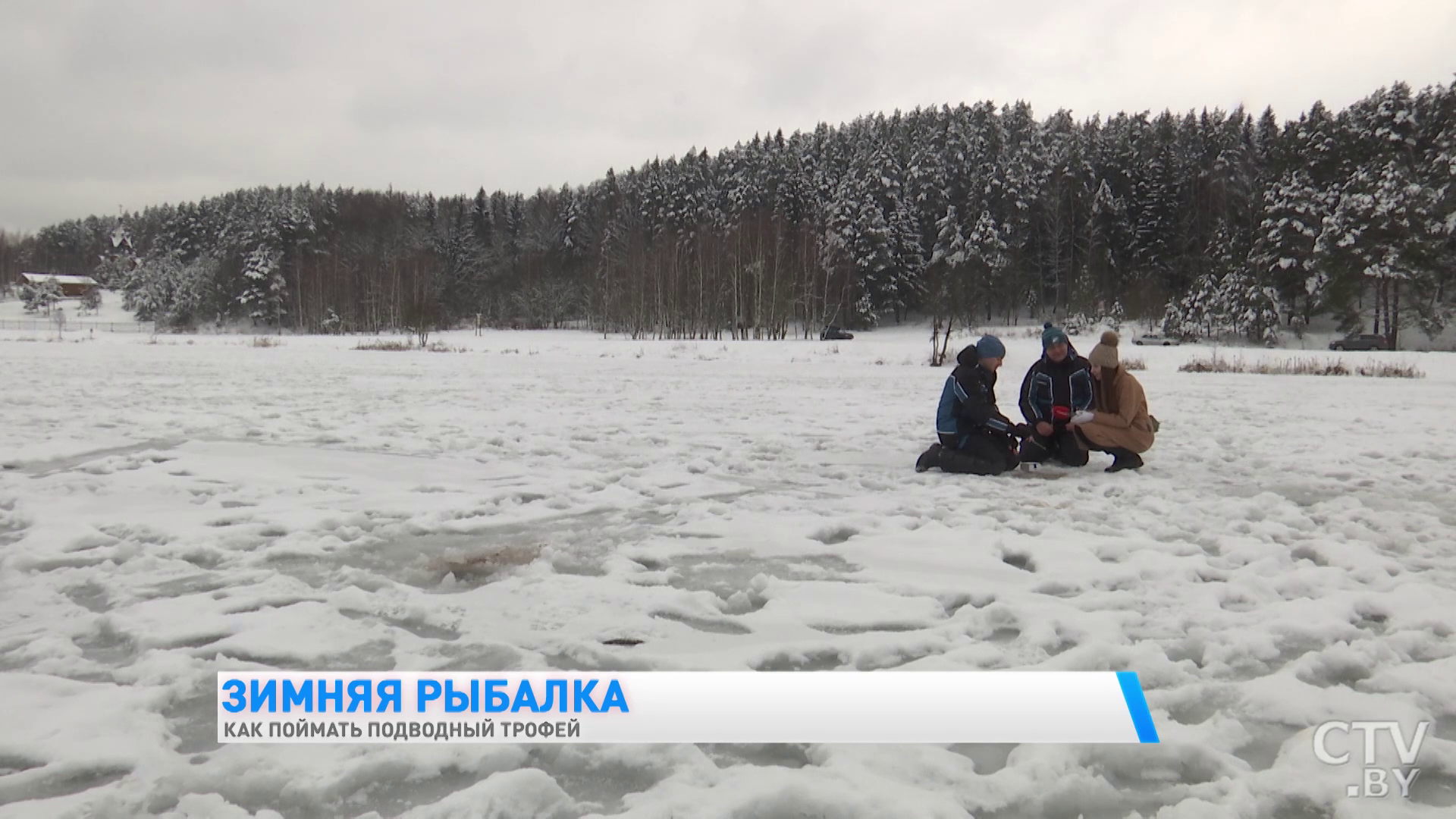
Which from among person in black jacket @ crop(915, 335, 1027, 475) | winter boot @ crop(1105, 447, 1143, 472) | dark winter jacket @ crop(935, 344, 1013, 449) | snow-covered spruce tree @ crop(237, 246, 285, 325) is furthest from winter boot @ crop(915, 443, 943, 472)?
snow-covered spruce tree @ crop(237, 246, 285, 325)

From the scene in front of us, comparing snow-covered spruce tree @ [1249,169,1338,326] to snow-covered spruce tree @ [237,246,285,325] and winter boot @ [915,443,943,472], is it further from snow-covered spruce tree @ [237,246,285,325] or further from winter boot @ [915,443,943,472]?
snow-covered spruce tree @ [237,246,285,325]

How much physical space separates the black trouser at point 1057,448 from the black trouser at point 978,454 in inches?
5.3

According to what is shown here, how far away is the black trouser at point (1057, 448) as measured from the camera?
625cm

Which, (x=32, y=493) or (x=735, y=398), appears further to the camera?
(x=735, y=398)

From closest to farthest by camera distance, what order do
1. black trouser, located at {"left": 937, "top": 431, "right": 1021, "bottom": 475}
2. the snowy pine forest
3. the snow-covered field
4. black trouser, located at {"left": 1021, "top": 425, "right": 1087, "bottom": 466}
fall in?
the snow-covered field < black trouser, located at {"left": 937, "top": 431, "right": 1021, "bottom": 475} < black trouser, located at {"left": 1021, "top": 425, "right": 1087, "bottom": 466} < the snowy pine forest

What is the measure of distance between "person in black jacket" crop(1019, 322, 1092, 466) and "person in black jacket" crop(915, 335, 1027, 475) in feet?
0.51

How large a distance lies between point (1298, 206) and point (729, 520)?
4664cm

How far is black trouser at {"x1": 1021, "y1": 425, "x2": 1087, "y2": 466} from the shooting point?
20.5ft

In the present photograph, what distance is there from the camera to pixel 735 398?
1210cm

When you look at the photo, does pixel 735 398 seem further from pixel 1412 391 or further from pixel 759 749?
pixel 1412 391

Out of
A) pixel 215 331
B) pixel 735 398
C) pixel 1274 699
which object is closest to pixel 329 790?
pixel 1274 699

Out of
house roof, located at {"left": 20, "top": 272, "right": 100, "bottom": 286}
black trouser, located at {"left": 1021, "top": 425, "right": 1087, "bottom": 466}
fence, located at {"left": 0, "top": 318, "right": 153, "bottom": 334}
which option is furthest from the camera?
house roof, located at {"left": 20, "top": 272, "right": 100, "bottom": 286}

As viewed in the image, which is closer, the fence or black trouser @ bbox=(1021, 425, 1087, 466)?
black trouser @ bbox=(1021, 425, 1087, 466)

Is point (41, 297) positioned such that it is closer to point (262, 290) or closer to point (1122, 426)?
point (262, 290)
